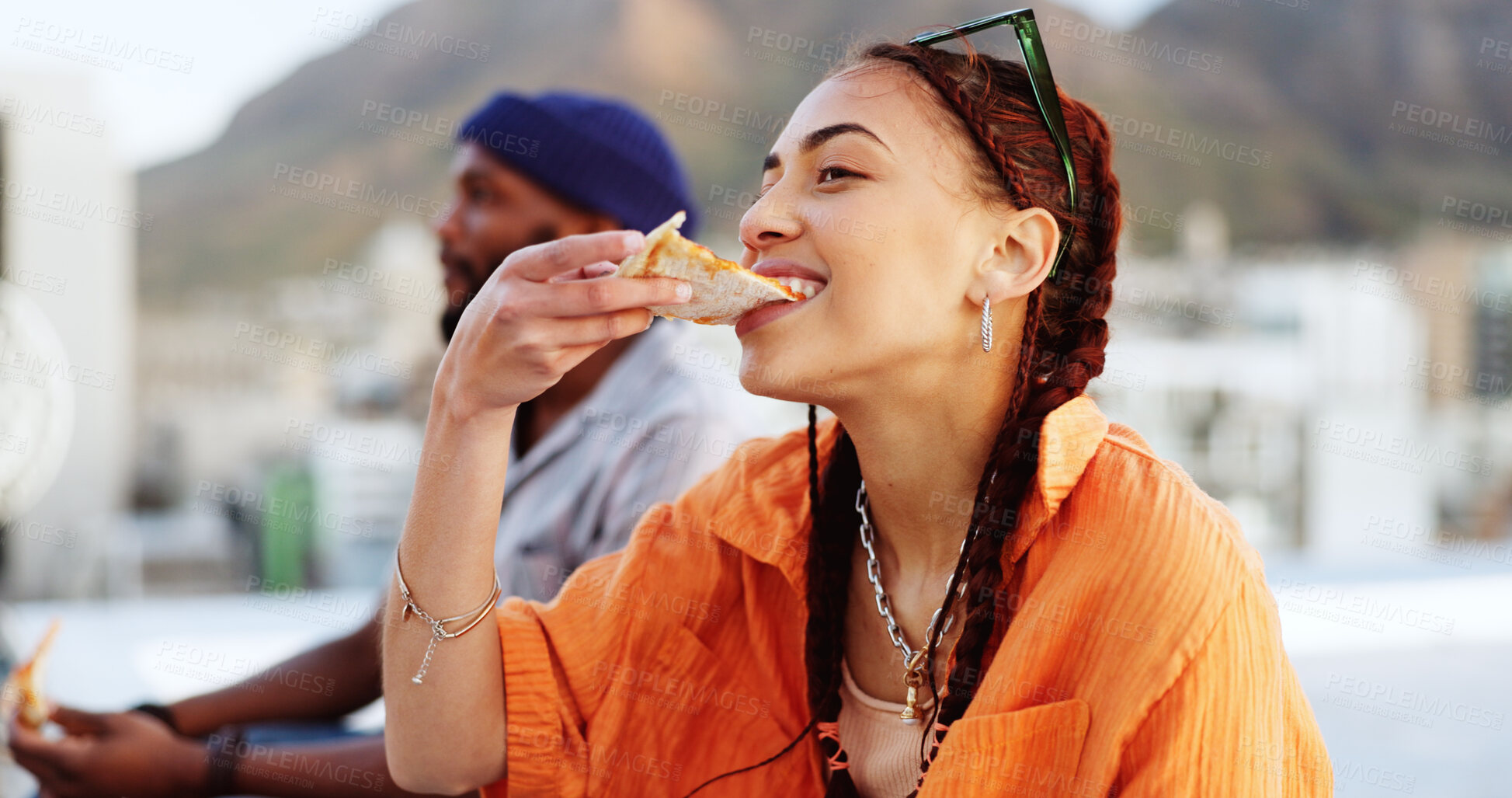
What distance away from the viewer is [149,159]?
36.2 metres

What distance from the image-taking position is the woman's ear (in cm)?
147

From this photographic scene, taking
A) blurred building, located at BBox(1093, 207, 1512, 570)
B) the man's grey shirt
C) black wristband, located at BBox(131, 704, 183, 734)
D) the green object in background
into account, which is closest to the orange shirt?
A: the man's grey shirt

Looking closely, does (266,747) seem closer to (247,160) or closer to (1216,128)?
(1216,128)

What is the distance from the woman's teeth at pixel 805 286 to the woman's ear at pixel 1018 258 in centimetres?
21

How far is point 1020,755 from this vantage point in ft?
4.09

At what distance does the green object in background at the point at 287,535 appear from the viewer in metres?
8.16

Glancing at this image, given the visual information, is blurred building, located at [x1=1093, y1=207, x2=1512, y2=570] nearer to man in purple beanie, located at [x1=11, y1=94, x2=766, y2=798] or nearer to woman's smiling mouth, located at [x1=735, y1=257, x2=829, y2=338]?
man in purple beanie, located at [x1=11, y1=94, x2=766, y2=798]

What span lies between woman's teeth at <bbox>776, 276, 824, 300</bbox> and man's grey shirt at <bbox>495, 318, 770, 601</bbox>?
93 centimetres

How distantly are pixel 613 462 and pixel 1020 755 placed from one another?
1399 mm

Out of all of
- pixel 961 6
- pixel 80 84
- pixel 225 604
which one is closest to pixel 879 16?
pixel 961 6

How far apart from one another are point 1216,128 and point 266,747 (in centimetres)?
3406

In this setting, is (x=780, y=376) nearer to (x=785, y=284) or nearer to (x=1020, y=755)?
(x=785, y=284)

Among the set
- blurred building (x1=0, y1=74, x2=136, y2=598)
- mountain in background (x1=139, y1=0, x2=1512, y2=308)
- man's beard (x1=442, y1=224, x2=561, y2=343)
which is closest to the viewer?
man's beard (x1=442, y1=224, x2=561, y2=343)

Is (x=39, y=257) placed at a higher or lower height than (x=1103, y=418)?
higher
